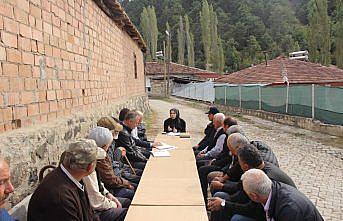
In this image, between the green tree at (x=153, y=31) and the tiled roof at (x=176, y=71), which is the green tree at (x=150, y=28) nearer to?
the green tree at (x=153, y=31)

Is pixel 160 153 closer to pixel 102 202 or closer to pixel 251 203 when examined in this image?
pixel 102 202

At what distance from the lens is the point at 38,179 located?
3277mm

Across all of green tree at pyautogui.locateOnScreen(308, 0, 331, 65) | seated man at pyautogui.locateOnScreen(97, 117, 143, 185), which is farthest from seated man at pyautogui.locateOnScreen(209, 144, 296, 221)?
green tree at pyautogui.locateOnScreen(308, 0, 331, 65)

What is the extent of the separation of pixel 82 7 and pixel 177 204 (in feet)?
12.2

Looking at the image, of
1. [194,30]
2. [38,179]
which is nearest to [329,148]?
[38,179]

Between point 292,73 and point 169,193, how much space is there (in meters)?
17.4

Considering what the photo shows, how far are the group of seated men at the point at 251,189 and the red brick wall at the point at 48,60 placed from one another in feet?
6.93

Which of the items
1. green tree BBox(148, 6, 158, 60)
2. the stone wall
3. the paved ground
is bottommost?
the paved ground

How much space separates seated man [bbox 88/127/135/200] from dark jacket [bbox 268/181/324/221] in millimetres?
1877

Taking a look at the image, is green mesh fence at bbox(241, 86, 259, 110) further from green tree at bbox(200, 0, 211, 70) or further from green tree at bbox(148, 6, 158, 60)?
green tree at bbox(148, 6, 158, 60)

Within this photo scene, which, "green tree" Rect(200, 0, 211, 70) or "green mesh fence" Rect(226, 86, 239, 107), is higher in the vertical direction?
"green tree" Rect(200, 0, 211, 70)

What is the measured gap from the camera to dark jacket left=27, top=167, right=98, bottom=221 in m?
2.34

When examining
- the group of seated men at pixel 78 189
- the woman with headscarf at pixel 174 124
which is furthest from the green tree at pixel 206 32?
the group of seated men at pixel 78 189

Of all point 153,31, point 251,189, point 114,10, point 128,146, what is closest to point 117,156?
point 128,146
